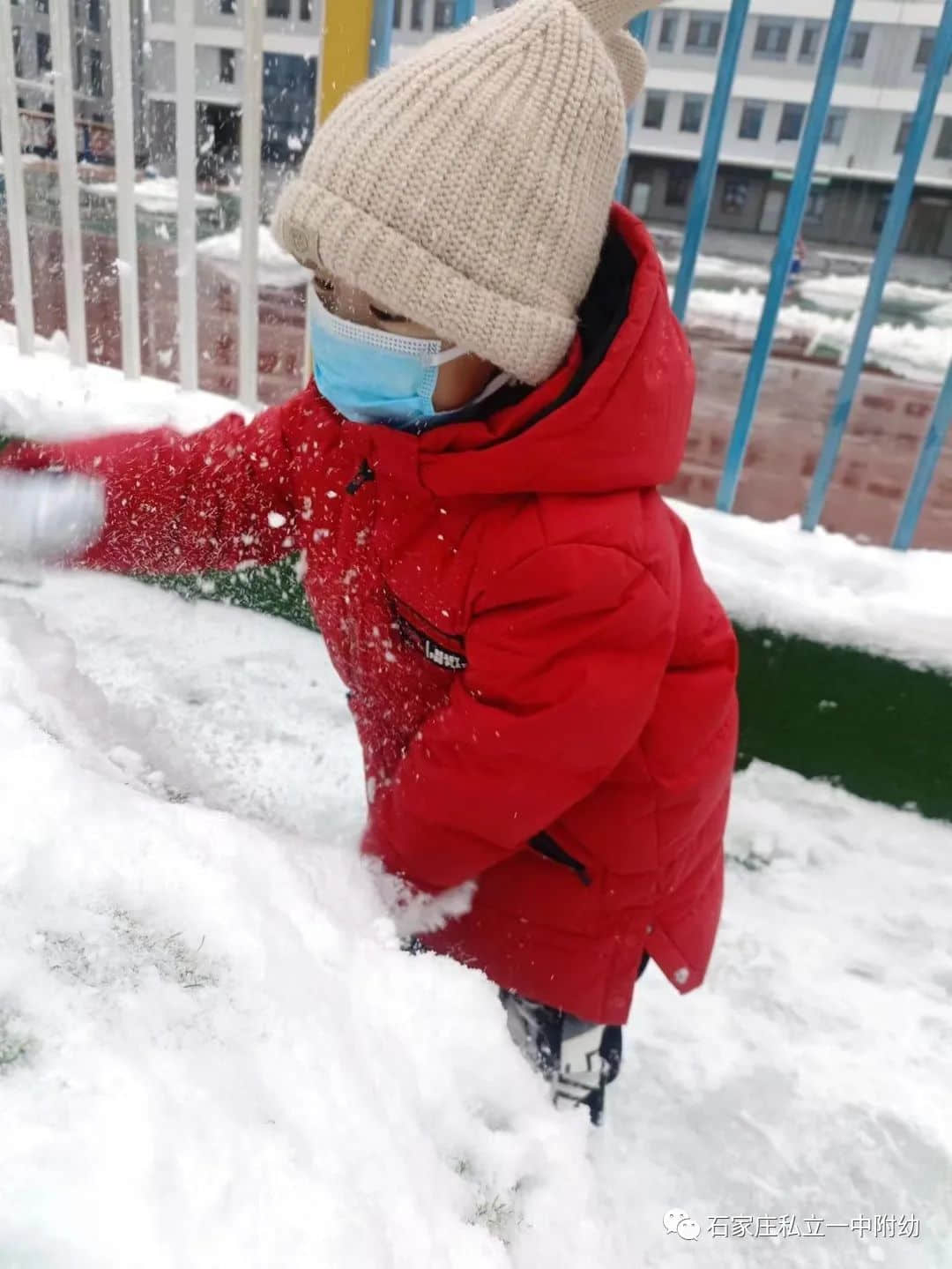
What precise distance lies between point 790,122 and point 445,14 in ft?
47.2

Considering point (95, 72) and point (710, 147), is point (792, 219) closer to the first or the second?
point (710, 147)

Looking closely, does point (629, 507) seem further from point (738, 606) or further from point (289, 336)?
point (289, 336)

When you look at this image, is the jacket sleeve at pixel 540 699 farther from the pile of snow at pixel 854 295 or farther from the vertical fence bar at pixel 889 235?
the pile of snow at pixel 854 295

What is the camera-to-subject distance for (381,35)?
2.27m

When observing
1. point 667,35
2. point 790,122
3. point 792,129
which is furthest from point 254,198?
point 792,129

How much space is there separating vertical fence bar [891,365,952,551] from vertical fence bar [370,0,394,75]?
4.84 feet

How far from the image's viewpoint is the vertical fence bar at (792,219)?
207cm

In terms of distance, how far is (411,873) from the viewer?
136 centimetres

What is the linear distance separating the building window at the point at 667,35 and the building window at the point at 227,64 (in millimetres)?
7265

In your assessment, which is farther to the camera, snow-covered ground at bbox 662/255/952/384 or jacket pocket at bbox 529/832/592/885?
snow-covered ground at bbox 662/255/952/384

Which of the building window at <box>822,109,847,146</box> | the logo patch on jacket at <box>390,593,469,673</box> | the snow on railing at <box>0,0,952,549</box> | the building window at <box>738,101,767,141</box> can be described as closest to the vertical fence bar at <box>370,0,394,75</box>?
the snow on railing at <box>0,0,952,549</box>

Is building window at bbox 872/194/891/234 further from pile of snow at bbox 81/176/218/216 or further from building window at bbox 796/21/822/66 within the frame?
pile of snow at bbox 81/176/218/216

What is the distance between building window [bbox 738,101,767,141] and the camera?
1494 centimetres

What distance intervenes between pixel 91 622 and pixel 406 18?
67.6 inches
